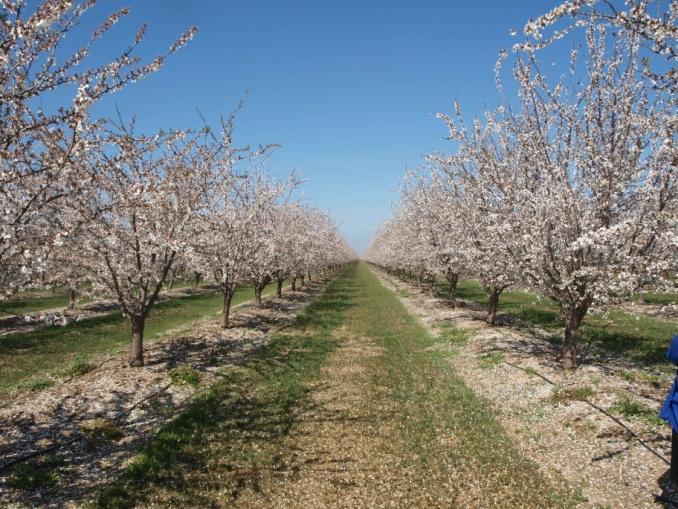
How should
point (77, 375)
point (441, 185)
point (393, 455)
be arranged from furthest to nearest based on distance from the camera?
1. point (441, 185)
2. point (77, 375)
3. point (393, 455)

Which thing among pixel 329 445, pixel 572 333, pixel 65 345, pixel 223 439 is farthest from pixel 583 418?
pixel 65 345

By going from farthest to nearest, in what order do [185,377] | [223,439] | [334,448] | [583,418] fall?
[185,377], [583,418], [223,439], [334,448]

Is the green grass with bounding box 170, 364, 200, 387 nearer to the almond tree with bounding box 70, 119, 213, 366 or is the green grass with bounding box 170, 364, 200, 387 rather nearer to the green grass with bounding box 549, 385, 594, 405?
the almond tree with bounding box 70, 119, 213, 366

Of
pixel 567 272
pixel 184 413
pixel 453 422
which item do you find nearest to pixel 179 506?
pixel 184 413

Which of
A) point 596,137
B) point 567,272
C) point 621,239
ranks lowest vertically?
point 567,272

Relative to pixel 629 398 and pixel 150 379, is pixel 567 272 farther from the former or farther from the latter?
pixel 150 379

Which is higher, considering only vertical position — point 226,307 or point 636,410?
point 226,307

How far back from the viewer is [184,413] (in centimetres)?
1158

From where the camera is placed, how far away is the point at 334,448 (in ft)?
32.5

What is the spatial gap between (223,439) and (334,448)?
2.56m

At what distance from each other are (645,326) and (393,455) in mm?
19332

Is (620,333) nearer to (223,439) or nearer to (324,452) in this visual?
(324,452)

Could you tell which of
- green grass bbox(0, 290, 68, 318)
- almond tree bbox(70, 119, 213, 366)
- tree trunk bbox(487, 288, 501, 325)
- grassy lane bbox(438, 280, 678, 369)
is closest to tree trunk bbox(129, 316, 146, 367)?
almond tree bbox(70, 119, 213, 366)

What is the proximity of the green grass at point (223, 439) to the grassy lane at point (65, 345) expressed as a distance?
5365mm
